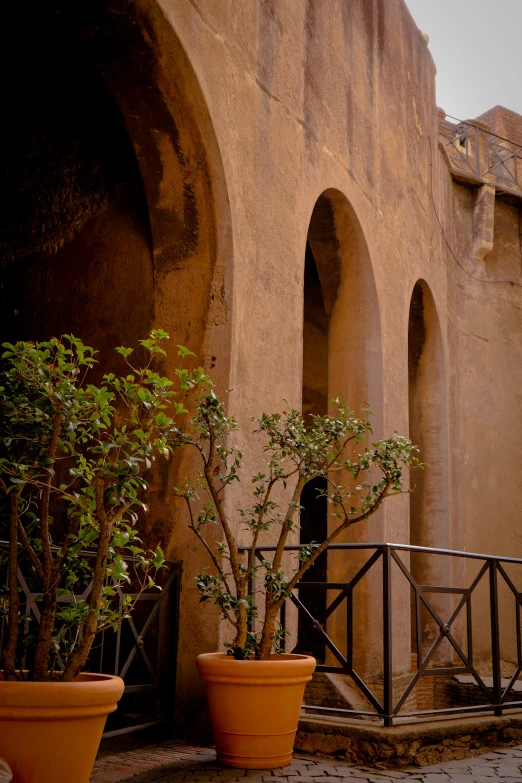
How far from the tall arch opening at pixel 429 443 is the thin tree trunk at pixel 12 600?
7.01 m

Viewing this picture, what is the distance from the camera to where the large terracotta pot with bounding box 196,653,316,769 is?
3787mm

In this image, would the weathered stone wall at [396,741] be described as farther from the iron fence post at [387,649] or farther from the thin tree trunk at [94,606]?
the thin tree trunk at [94,606]

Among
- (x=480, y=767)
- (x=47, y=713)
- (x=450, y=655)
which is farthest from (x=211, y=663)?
(x=450, y=655)

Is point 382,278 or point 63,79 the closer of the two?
point 63,79

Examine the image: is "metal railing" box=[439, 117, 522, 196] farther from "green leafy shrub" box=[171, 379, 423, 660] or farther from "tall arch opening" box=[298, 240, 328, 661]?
"green leafy shrub" box=[171, 379, 423, 660]

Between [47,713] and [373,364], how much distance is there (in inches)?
214

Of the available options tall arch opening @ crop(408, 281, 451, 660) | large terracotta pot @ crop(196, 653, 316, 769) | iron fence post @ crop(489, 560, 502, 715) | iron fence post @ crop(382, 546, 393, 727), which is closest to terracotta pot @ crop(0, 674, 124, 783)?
large terracotta pot @ crop(196, 653, 316, 769)

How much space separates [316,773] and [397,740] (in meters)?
0.50

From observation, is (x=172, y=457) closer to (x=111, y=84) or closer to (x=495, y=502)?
(x=111, y=84)

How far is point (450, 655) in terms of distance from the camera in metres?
9.15

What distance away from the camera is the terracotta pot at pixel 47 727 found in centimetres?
268

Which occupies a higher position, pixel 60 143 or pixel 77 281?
pixel 60 143

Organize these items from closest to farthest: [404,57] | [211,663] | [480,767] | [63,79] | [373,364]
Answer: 1. [211,663]
2. [480,767]
3. [63,79]
4. [373,364]
5. [404,57]

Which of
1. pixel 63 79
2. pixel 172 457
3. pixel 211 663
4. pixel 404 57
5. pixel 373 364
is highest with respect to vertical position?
pixel 404 57
